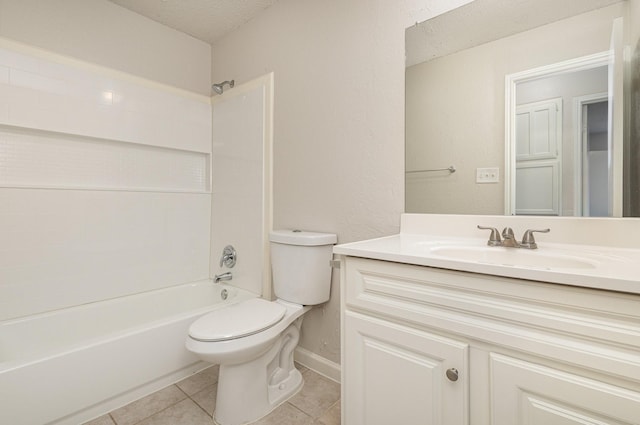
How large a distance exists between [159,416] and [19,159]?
1568 millimetres

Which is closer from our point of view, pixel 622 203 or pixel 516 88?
pixel 622 203

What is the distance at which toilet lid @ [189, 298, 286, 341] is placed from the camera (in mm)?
1236

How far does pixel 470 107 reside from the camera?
49.5 inches

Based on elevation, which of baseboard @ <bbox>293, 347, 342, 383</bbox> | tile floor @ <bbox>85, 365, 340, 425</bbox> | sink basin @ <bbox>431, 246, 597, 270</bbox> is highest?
sink basin @ <bbox>431, 246, 597, 270</bbox>

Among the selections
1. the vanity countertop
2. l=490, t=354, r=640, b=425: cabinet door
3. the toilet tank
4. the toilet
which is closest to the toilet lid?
the toilet

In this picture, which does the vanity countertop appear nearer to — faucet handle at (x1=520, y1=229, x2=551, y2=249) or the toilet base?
faucet handle at (x1=520, y1=229, x2=551, y2=249)

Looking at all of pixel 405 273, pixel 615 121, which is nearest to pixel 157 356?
pixel 405 273

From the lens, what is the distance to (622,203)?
0.97m

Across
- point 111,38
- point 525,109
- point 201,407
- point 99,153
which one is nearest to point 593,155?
point 525,109

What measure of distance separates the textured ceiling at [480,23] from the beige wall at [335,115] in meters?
0.06

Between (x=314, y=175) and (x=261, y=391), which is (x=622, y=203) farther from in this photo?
(x=261, y=391)

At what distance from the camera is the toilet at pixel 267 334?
1247 mm

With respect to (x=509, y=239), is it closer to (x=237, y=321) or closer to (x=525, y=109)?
(x=525, y=109)

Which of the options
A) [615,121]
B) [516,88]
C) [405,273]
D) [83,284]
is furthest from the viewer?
[83,284]
